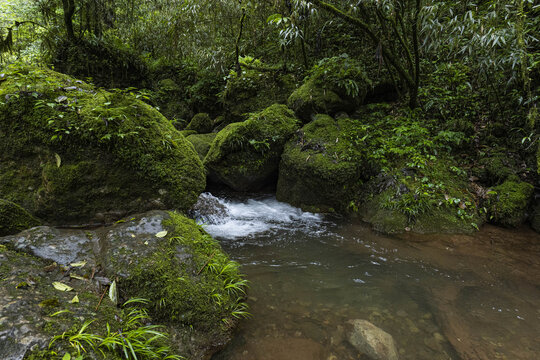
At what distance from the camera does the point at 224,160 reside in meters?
6.37

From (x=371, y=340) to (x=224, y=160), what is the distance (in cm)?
482

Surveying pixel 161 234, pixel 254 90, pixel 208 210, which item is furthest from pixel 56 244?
pixel 254 90

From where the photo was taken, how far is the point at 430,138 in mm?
5980

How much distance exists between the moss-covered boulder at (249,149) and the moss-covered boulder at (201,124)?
303 centimetres

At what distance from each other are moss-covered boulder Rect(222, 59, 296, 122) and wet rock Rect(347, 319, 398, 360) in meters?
6.61

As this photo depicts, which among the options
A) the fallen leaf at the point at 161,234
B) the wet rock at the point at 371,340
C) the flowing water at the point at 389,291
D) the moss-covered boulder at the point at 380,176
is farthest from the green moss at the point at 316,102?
the wet rock at the point at 371,340

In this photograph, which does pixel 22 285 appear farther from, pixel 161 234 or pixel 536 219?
pixel 536 219

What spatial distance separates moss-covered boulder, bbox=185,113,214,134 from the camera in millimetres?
9254

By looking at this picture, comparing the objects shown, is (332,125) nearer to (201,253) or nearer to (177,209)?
(177,209)

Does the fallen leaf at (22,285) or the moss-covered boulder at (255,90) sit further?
the moss-covered boulder at (255,90)

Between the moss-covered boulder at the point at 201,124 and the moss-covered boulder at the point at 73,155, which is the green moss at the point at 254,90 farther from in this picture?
the moss-covered boulder at the point at 73,155

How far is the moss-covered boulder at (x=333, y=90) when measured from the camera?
674 cm

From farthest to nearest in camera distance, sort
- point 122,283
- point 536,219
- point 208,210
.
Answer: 1. point 208,210
2. point 536,219
3. point 122,283

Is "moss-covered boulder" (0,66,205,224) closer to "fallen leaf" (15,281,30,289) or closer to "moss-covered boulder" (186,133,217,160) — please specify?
"fallen leaf" (15,281,30,289)
